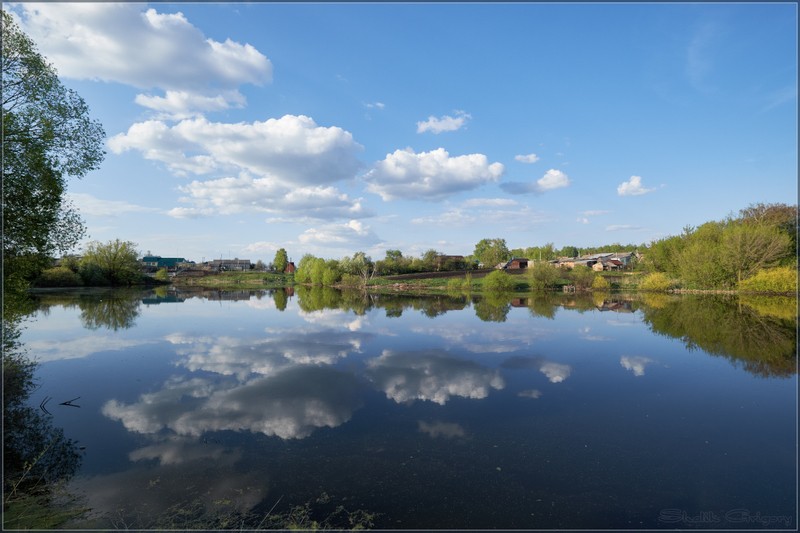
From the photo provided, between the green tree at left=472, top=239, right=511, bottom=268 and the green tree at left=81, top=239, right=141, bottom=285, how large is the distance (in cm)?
9766

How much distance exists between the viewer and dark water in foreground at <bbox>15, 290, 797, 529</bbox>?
6.47 metres

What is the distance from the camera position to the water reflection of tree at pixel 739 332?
658 inches

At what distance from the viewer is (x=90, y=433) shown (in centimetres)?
948

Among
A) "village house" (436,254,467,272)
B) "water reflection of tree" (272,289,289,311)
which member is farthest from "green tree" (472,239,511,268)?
"water reflection of tree" (272,289,289,311)

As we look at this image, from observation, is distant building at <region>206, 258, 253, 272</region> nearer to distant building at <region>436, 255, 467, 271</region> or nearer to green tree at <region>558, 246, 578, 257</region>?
distant building at <region>436, 255, 467, 271</region>

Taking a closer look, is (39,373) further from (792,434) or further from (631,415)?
(792,434)

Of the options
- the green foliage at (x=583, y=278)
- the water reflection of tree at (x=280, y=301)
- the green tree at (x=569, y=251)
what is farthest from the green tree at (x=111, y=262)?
the green tree at (x=569, y=251)

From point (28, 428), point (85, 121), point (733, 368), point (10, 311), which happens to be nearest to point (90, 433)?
point (28, 428)

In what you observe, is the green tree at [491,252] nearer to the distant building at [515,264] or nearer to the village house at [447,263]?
the distant building at [515,264]

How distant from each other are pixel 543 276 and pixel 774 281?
30.4 m

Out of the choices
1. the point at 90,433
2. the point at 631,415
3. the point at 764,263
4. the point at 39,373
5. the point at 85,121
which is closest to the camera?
the point at 90,433

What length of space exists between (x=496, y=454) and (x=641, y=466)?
9.58 ft

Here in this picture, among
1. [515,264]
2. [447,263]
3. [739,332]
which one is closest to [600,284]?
[739,332]

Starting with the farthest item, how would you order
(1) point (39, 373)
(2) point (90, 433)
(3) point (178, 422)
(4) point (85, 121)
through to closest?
(1) point (39, 373) < (4) point (85, 121) < (3) point (178, 422) < (2) point (90, 433)
